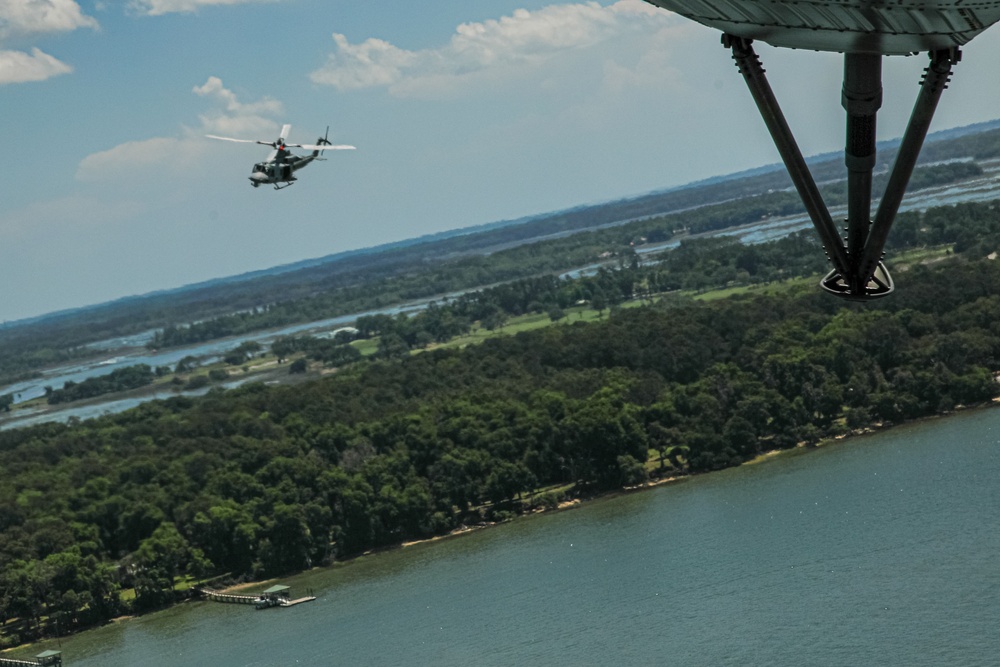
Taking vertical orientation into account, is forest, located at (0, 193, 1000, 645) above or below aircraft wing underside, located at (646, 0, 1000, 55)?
below

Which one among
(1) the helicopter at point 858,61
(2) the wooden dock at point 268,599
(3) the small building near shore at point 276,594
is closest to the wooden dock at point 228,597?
(2) the wooden dock at point 268,599

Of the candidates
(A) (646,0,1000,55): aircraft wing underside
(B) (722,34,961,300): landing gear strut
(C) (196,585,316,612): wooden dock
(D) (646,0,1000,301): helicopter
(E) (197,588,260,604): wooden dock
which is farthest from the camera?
(E) (197,588,260,604): wooden dock

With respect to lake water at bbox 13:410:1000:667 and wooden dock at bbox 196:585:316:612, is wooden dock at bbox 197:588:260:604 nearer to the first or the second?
wooden dock at bbox 196:585:316:612

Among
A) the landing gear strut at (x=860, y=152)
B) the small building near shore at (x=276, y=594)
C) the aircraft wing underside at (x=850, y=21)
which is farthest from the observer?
the small building near shore at (x=276, y=594)

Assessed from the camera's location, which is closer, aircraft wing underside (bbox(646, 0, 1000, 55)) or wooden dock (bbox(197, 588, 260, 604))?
aircraft wing underside (bbox(646, 0, 1000, 55))

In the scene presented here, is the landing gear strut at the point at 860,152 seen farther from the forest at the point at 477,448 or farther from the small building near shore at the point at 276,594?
the forest at the point at 477,448

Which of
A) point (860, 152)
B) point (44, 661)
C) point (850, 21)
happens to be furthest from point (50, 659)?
point (850, 21)

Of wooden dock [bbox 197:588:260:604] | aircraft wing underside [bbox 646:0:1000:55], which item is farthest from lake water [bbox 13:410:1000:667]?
aircraft wing underside [bbox 646:0:1000:55]
